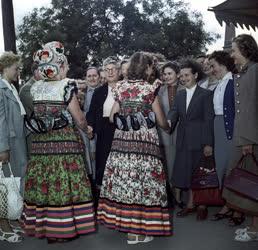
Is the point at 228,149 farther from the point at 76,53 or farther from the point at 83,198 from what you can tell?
the point at 76,53

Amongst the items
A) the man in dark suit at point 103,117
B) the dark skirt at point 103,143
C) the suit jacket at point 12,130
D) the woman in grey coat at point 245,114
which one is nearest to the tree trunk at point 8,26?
the man in dark suit at point 103,117

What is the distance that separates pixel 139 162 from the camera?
4.43 metres

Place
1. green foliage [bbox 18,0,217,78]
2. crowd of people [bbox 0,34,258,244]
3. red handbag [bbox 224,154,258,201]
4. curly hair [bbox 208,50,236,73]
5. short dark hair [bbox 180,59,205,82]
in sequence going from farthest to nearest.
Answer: green foliage [bbox 18,0,217,78], short dark hair [bbox 180,59,205,82], curly hair [bbox 208,50,236,73], crowd of people [bbox 0,34,258,244], red handbag [bbox 224,154,258,201]

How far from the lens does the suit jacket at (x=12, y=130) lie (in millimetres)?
4609

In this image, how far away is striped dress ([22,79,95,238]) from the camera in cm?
438

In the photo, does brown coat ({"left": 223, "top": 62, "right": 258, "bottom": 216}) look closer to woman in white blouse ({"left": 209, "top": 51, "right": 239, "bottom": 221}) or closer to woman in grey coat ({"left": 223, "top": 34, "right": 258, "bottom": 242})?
woman in grey coat ({"left": 223, "top": 34, "right": 258, "bottom": 242})

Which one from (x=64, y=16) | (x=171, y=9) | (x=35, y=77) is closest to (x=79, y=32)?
(x=64, y=16)

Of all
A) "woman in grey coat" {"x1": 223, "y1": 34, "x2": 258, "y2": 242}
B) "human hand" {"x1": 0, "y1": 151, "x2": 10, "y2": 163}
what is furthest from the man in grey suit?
"human hand" {"x1": 0, "y1": 151, "x2": 10, "y2": 163}

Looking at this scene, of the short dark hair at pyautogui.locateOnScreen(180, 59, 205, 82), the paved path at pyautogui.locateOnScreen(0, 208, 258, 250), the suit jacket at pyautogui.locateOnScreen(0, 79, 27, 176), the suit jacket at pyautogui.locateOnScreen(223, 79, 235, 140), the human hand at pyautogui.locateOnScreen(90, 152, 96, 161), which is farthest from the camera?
the human hand at pyautogui.locateOnScreen(90, 152, 96, 161)

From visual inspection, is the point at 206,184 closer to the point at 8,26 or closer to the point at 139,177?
the point at 139,177

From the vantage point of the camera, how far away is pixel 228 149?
17.7ft

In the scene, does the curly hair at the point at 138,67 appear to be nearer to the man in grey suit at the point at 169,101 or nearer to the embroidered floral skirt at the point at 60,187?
the embroidered floral skirt at the point at 60,187

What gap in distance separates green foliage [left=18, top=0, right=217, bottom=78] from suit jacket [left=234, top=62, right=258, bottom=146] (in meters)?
36.0

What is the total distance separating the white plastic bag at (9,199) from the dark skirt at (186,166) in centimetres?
208
